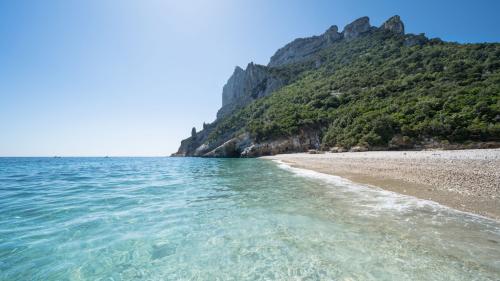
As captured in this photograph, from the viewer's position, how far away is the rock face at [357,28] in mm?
113812

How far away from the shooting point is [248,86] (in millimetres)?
116812

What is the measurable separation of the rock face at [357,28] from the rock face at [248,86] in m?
47.6

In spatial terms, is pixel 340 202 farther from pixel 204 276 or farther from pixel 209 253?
pixel 204 276

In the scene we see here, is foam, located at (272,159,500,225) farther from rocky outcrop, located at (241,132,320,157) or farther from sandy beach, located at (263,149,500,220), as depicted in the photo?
rocky outcrop, located at (241,132,320,157)

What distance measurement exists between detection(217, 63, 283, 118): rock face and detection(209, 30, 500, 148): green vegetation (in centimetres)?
982

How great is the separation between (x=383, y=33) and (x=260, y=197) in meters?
118

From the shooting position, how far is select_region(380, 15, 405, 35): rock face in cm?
10744

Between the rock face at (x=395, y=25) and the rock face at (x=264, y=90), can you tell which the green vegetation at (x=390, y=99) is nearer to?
the rock face at (x=264, y=90)

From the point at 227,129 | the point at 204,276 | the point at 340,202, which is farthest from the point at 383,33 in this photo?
the point at 204,276

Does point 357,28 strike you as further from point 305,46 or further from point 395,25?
point 305,46

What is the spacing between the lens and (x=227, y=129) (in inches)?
3398

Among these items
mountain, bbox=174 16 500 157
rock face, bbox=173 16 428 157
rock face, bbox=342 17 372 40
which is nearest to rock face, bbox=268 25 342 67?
rock face, bbox=173 16 428 157

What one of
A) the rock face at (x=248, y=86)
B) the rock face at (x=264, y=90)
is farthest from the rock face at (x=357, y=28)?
the rock face at (x=248, y=86)

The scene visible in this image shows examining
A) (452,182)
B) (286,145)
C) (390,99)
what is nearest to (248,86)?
(286,145)
